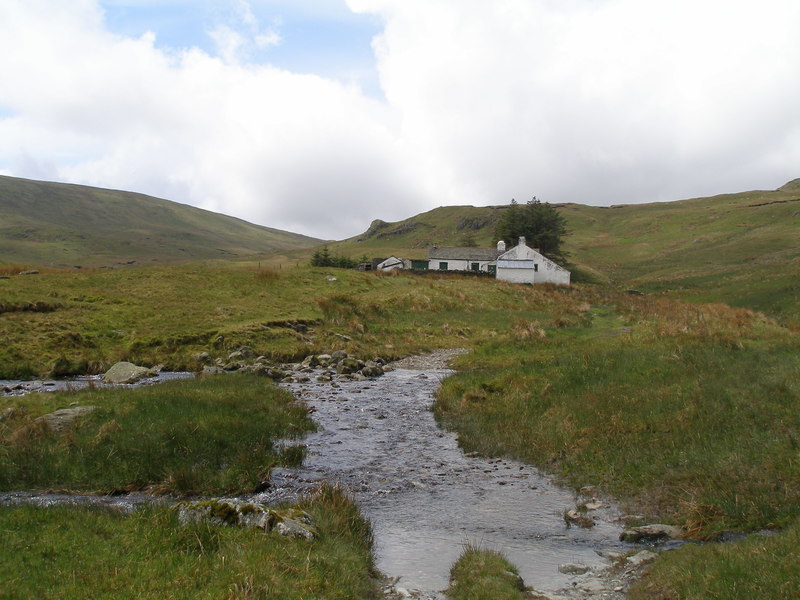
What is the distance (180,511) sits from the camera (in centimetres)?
973

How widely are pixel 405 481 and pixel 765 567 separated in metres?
7.94

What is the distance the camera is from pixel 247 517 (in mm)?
9617

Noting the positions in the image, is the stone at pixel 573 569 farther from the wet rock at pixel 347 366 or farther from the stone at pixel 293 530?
the wet rock at pixel 347 366

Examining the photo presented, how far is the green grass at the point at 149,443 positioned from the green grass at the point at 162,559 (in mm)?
2884

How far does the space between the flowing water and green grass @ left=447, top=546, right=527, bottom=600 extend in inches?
13.3

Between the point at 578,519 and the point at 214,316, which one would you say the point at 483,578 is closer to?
the point at 578,519

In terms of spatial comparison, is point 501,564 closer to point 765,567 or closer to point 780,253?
point 765,567

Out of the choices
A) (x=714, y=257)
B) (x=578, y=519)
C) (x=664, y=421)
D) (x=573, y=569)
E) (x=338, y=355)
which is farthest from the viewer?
(x=714, y=257)

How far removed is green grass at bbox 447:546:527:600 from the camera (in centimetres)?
814

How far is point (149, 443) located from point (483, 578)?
9.49 m

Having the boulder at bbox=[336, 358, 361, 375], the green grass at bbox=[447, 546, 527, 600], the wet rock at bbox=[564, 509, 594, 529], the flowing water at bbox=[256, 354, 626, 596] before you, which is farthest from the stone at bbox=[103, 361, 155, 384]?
the wet rock at bbox=[564, 509, 594, 529]

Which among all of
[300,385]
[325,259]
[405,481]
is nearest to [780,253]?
[325,259]

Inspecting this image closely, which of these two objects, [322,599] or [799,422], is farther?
[799,422]

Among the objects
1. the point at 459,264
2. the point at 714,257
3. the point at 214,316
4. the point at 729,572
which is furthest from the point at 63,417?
the point at 714,257
